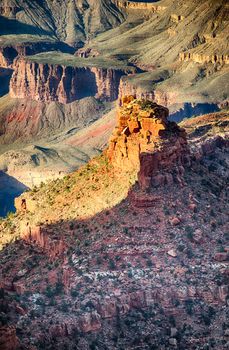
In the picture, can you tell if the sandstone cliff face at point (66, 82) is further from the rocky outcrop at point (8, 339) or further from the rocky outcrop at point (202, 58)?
the rocky outcrop at point (8, 339)

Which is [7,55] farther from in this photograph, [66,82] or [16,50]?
[66,82]

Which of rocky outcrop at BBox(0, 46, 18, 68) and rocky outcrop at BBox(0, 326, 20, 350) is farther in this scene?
rocky outcrop at BBox(0, 46, 18, 68)

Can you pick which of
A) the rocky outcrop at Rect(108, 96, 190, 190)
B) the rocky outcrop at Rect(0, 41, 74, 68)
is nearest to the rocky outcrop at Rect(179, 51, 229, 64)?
the rocky outcrop at Rect(0, 41, 74, 68)

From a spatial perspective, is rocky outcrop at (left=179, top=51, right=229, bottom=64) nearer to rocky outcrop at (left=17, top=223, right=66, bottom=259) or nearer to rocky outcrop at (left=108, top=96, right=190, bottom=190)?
rocky outcrop at (left=108, top=96, right=190, bottom=190)

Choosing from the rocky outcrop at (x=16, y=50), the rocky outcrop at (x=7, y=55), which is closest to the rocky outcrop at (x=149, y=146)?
the rocky outcrop at (x=16, y=50)

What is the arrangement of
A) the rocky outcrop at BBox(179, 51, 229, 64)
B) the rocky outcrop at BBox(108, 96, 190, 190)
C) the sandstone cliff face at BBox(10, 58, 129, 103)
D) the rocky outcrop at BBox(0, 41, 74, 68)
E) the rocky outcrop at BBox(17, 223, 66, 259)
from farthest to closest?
the rocky outcrop at BBox(0, 41, 74, 68)
the sandstone cliff face at BBox(10, 58, 129, 103)
the rocky outcrop at BBox(179, 51, 229, 64)
the rocky outcrop at BBox(108, 96, 190, 190)
the rocky outcrop at BBox(17, 223, 66, 259)

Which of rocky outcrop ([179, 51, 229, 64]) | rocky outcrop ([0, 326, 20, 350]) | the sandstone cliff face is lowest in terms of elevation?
the sandstone cliff face

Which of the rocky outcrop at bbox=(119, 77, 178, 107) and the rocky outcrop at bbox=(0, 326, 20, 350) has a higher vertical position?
the rocky outcrop at bbox=(0, 326, 20, 350)
